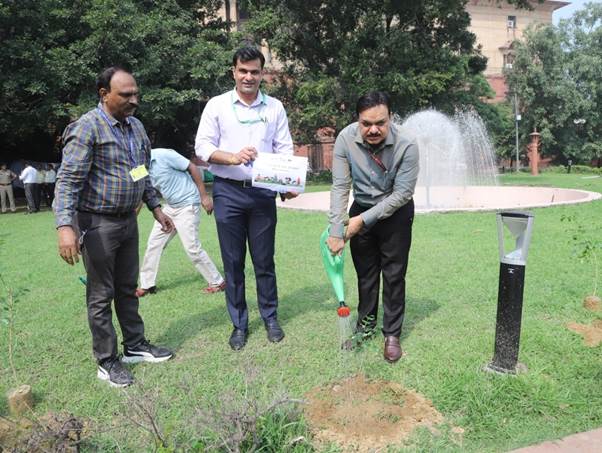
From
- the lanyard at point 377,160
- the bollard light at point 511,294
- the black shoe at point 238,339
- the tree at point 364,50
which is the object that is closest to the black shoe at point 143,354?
the black shoe at point 238,339

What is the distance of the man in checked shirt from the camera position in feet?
9.99

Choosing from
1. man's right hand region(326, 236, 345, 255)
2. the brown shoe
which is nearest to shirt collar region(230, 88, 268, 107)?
man's right hand region(326, 236, 345, 255)

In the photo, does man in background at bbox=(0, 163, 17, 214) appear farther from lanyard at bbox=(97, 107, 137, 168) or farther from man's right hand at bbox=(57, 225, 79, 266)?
man's right hand at bbox=(57, 225, 79, 266)

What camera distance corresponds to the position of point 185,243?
17.2 ft

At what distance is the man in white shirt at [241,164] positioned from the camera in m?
3.56

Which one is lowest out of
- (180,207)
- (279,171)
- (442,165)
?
(442,165)

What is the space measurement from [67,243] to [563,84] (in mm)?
39344

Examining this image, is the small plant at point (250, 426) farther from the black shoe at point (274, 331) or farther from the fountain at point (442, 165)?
the fountain at point (442, 165)

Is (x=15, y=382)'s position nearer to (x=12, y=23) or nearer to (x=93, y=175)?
(x=93, y=175)

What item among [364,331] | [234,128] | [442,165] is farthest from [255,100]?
[442,165]

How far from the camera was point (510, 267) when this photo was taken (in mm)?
3109

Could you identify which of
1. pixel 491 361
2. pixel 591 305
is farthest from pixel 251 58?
pixel 591 305

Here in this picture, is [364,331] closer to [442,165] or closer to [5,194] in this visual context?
[442,165]

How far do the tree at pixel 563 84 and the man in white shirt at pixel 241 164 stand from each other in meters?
36.5
